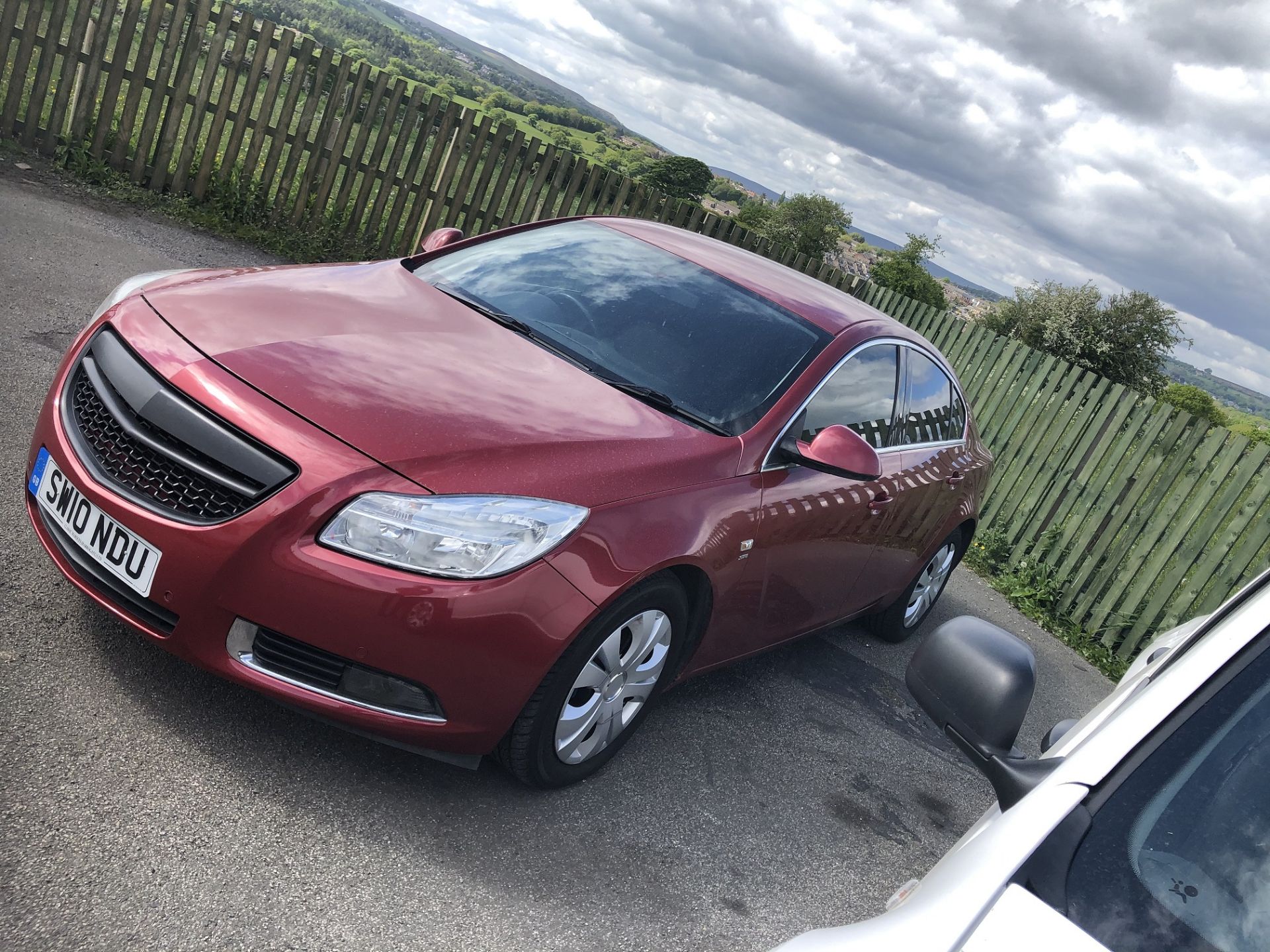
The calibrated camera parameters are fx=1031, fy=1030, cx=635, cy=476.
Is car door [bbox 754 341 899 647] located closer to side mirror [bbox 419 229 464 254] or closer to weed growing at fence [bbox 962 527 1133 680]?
side mirror [bbox 419 229 464 254]

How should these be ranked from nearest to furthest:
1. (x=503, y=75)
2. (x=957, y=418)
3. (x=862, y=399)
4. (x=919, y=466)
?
(x=862, y=399) < (x=919, y=466) < (x=957, y=418) < (x=503, y=75)

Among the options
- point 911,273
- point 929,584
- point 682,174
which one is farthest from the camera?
point 682,174

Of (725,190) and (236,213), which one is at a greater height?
(725,190)

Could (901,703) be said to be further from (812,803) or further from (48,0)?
(48,0)

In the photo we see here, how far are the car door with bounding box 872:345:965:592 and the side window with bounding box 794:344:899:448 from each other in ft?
0.42

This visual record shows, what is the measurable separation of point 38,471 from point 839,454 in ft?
8.33

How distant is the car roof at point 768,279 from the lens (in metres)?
4.27

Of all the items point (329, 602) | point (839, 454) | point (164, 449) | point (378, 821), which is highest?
point (839, 454)

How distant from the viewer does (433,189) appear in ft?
34.8

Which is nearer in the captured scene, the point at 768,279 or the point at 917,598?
the point at 768,279

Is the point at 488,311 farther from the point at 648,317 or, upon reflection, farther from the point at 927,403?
the point at 927,403

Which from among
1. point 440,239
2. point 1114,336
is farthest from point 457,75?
point 440,239

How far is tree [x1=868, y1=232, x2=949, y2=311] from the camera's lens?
3841 cm

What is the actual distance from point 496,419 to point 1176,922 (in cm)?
210
